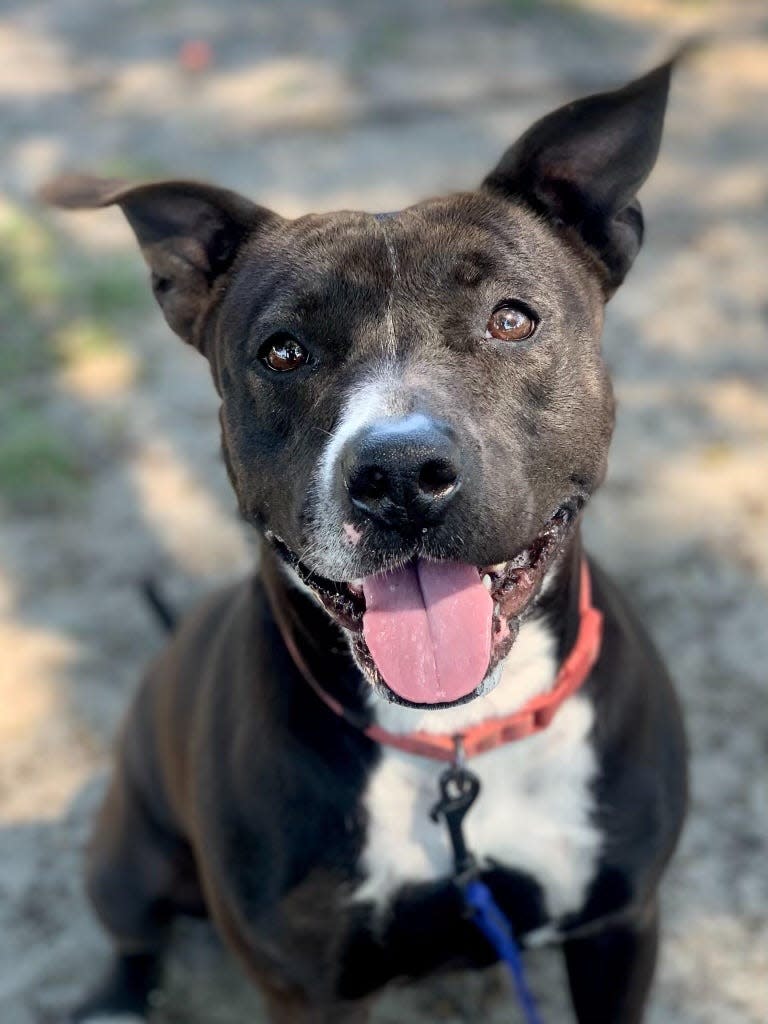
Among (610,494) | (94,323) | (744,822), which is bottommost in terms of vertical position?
(744,822)

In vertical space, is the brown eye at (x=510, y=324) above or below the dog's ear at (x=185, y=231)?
below

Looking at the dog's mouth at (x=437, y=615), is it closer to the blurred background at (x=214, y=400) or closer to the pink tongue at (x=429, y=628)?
the pink tongue at (x=429, y=628)

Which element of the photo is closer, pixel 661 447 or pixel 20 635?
pixel 20 635

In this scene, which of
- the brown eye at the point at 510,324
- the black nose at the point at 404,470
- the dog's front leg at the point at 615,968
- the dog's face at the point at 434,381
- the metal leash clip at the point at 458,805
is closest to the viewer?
the black nose at the point at 404,470

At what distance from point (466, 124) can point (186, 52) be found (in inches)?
91.7

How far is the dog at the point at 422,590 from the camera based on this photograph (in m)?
2.27

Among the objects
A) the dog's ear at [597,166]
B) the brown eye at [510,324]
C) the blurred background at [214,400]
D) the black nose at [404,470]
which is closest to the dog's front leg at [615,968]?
the blurred background at [214,400]

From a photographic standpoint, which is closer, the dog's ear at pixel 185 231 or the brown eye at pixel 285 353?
the brown eye at pixel 285 353

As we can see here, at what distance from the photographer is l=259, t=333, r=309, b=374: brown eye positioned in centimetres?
243

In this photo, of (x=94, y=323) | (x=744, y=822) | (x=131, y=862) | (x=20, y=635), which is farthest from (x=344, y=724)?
(x=94, y=323)

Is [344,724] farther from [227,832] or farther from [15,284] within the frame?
[15,284]

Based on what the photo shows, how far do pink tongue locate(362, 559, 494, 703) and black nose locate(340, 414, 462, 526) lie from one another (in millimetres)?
212

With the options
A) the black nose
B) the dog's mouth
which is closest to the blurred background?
the dog's mouth

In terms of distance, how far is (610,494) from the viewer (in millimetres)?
4703
